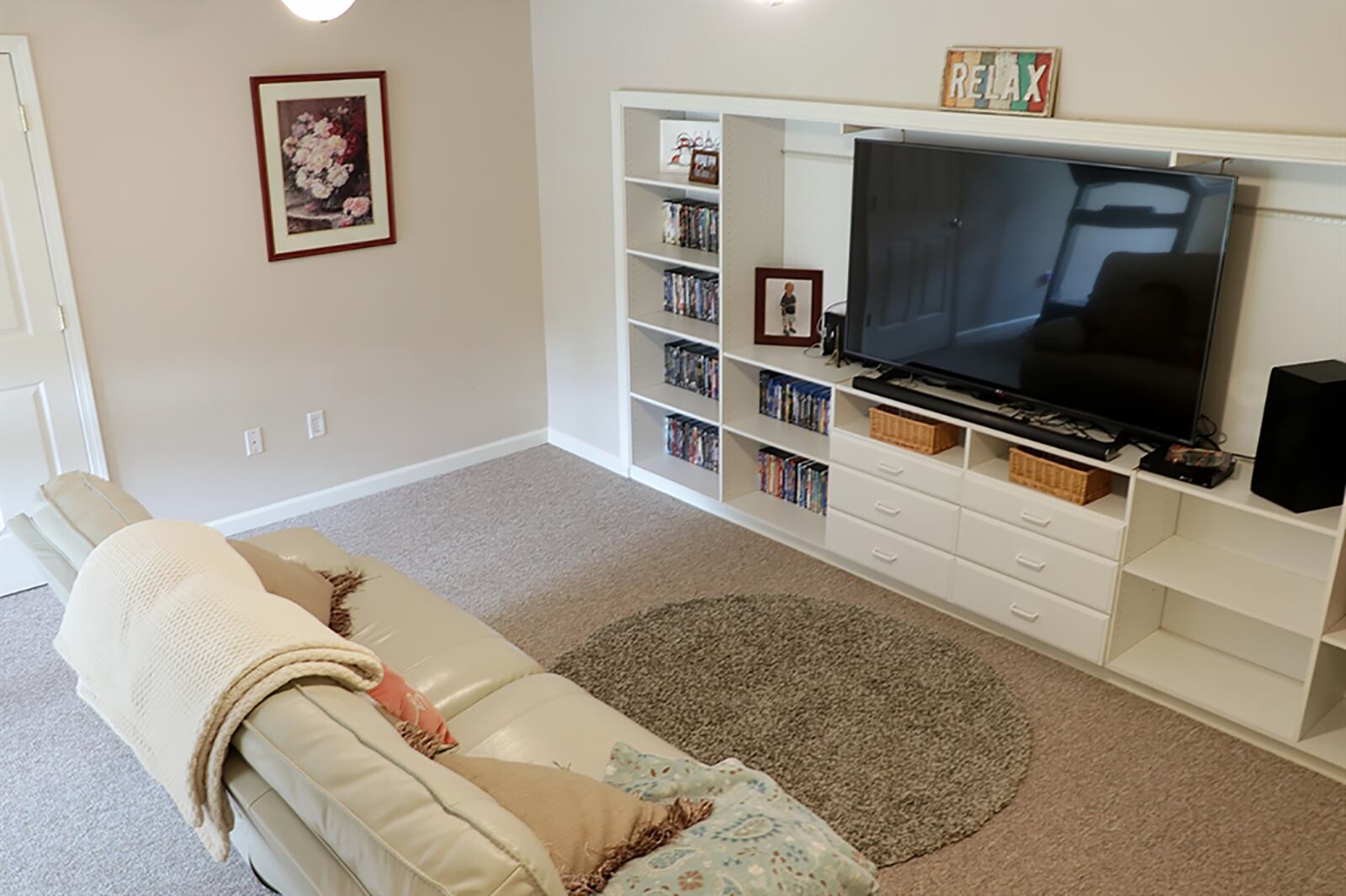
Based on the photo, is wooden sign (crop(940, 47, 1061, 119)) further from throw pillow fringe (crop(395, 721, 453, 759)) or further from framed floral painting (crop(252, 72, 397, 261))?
throw pillow fringe (crop(395, 721, 453, 759))

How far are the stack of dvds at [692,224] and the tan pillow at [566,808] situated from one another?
298cm

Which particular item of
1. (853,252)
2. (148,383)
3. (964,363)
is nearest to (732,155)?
(853,252)

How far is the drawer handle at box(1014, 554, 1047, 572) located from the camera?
3.69m

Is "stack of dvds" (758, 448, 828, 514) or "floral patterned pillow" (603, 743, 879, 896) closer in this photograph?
"floral patterned pillow" (603, 743, 879, 896)

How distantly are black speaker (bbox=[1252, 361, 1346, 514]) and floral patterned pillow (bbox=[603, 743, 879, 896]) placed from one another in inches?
67.9

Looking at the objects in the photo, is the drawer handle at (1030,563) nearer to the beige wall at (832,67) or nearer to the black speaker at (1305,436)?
the black speaker at (1305,436)

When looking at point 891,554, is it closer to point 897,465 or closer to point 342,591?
point 897,465

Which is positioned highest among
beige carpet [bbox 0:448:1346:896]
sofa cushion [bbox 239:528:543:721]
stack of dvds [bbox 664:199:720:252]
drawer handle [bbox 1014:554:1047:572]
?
stack of dvds [bbox 664:199:720:252]

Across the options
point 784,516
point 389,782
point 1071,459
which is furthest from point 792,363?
point 389,782

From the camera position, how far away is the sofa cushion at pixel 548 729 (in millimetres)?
2540

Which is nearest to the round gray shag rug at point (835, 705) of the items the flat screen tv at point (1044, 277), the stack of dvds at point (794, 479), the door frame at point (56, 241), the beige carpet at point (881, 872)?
the beige carpet at point (881, 872)

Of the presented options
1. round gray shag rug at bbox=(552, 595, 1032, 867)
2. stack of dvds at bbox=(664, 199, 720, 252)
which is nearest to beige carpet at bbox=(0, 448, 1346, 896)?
round gray shag rug at bbox=(552, 595, 1032, 867)

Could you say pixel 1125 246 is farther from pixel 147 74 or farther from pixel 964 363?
pixel 147 74

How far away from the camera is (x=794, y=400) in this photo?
4680mm
